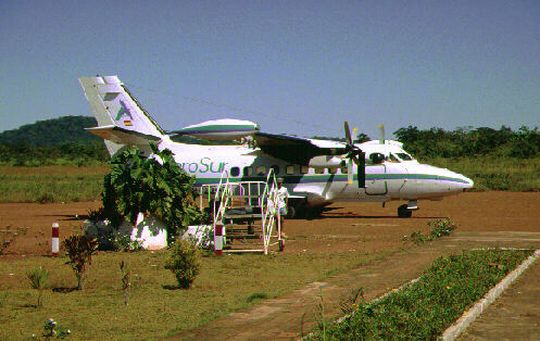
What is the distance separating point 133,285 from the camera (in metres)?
13.6

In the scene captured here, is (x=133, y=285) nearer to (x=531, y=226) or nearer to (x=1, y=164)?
(x=531, y=226)

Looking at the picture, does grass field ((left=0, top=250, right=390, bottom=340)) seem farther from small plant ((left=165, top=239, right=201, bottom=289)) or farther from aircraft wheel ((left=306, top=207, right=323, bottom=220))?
aircraft wheel ((left=306, top=207, right=323, bottom=220))

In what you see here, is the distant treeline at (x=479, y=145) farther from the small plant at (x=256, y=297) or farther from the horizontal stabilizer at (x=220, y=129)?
the small plant at (x=256, y=297)

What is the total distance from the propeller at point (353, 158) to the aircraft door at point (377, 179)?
253 mm

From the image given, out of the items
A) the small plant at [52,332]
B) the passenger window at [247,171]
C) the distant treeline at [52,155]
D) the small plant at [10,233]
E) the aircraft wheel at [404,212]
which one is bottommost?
the small plant at [52,332]

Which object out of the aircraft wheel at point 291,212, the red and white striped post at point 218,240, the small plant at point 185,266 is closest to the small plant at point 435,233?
the red and white striped post at point 218,240

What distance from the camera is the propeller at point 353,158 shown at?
28359 millimetres

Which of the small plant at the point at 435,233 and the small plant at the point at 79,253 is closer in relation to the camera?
the small plant at the point at 79,253

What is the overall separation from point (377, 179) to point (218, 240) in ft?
39.4

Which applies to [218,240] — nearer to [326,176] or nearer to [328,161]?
[328,161]

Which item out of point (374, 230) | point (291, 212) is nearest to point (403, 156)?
point (291, 212)

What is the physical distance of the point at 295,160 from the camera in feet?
97.8

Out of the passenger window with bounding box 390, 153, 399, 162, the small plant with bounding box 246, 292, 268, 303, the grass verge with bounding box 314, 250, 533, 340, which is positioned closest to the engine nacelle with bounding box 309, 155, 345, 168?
the passenger window with bounding box 390, 153, 399, 162

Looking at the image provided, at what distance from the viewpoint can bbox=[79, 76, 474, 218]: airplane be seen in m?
28.1
